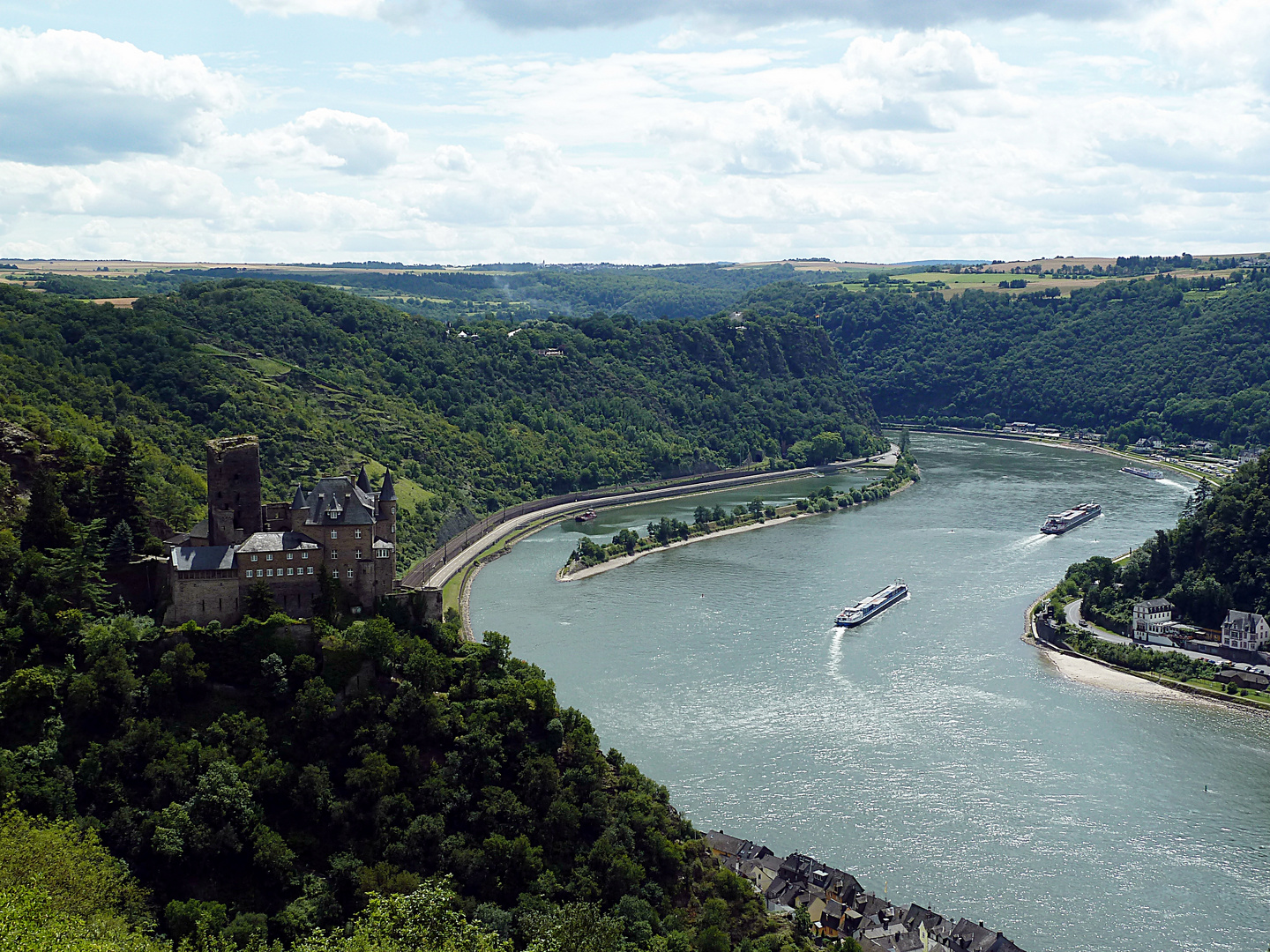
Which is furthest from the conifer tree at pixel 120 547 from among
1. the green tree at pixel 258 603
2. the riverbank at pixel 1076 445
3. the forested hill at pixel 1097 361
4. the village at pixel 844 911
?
the forested hill at pixel 1097 361

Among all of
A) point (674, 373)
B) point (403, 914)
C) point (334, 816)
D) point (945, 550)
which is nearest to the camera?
point (403, 914)

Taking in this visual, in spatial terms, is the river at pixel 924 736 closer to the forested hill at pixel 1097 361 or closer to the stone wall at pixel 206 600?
the stone wall at pixel 206 600

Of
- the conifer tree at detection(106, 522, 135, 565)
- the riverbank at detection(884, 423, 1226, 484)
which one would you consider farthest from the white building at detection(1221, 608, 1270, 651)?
the conifer tree at detection(106, 522, 135, 565)

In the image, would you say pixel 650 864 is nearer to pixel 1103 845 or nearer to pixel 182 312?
pixel 1103 845

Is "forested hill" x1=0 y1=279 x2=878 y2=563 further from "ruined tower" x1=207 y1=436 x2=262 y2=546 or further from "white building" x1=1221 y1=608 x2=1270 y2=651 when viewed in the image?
"white building" x1=1221 y1=608 x2=1270 y2=651

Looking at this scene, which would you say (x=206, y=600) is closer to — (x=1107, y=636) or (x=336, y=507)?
(x=336, y=507)

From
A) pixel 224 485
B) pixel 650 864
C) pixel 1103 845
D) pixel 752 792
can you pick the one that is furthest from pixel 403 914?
pixel 1103 845
